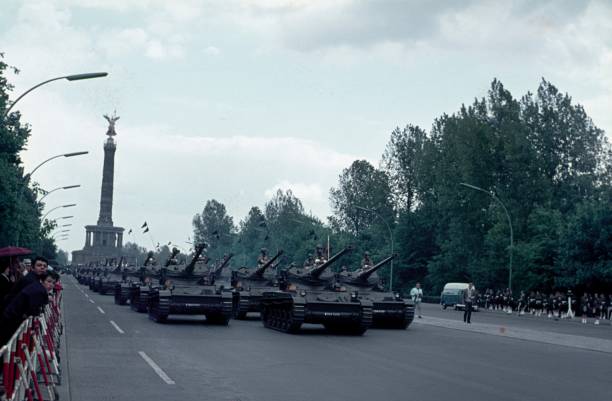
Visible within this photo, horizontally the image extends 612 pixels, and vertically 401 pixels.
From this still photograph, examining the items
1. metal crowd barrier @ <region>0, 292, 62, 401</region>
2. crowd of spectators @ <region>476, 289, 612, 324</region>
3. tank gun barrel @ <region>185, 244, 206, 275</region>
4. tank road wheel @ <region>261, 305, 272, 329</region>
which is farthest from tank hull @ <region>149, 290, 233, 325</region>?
crowd of spectators @ <region>476, 289, 612, 324</region>

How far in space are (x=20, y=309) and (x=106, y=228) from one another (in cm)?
11281

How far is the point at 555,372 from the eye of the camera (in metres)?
15.2

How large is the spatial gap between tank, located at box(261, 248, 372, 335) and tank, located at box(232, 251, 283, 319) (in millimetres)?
4204

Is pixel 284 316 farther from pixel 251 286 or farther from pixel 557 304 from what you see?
pixel 557 304

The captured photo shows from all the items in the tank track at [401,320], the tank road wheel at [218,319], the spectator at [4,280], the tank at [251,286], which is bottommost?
the tank road wheel at [218,319]

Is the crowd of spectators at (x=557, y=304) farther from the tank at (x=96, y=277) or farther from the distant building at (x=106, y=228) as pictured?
the distant building at (x=106, y=228)

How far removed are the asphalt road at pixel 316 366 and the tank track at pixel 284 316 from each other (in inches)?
17.6

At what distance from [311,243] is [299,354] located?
257ft

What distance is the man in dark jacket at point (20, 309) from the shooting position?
29.9 feet

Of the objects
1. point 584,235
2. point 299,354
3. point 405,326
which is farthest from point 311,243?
point 299,354

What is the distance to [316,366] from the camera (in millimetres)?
14695

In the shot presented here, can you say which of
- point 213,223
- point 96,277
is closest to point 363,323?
point 96,277

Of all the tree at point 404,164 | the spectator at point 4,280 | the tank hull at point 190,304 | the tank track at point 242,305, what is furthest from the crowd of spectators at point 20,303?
the tree at point 404,164

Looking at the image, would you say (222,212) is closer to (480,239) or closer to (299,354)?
(480,239)
